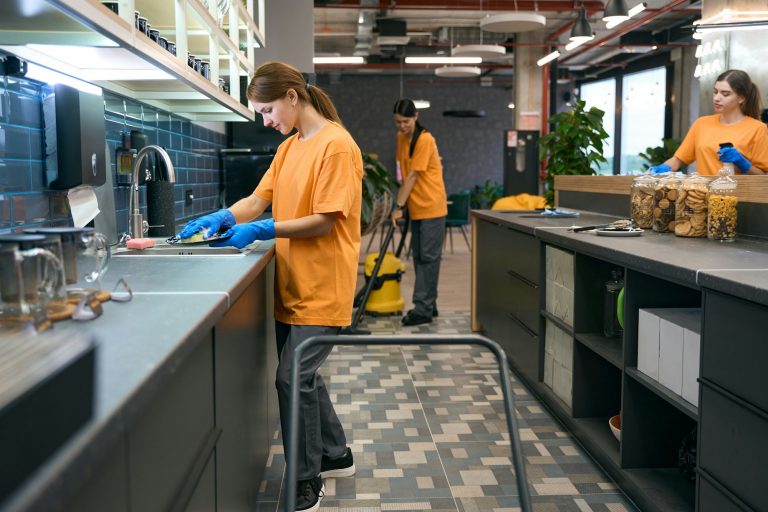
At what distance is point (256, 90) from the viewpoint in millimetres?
2426

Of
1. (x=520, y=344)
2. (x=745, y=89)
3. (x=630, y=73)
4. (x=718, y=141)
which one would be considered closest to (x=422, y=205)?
(x=520, y=344)

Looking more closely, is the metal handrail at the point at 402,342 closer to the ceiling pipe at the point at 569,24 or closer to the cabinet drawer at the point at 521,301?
the cabinet drawer at the point at 521,301

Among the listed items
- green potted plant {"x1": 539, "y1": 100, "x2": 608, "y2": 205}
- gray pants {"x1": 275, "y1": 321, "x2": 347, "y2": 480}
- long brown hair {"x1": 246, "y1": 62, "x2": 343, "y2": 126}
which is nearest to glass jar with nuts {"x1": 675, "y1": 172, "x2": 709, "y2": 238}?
gray pants {"x1": 275, "y1": 321, "x2": 347, "y2": 480}

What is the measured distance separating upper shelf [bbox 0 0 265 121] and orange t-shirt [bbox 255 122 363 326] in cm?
55

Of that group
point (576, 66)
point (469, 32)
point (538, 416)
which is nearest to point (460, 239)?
point (469, 32)

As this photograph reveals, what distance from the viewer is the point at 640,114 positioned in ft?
49.0

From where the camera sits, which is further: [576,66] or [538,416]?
[576,66]

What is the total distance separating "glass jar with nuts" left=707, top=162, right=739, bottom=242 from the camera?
288cm

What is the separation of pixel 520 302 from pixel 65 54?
2645 mm

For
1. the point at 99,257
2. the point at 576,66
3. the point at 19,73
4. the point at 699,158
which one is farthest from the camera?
the point at 576,66

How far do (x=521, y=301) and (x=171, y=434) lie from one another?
3.00 m

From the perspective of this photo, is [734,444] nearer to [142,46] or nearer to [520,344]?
[142,46]

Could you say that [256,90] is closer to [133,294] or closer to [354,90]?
[133,294]

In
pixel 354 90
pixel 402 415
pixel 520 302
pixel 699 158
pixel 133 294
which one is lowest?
pixel 402 415
